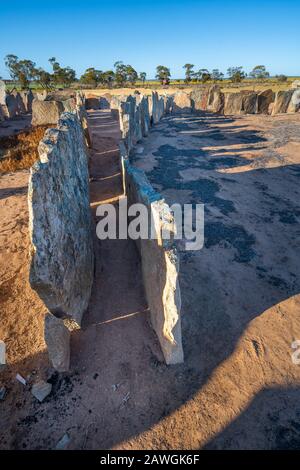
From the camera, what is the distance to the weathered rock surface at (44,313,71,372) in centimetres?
304

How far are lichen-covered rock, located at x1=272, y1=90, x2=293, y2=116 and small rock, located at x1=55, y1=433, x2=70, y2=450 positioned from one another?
2024 centimetres

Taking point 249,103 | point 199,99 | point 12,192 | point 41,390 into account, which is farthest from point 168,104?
point 41,390

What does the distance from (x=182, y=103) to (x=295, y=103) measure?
7720 mm

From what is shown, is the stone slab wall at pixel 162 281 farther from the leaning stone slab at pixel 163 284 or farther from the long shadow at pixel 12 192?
the long shadow at pixel 12 192

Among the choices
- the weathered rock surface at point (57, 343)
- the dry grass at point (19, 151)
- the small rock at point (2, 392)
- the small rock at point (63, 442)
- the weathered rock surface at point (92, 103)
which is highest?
the weathered rock surface at point (92, 103)

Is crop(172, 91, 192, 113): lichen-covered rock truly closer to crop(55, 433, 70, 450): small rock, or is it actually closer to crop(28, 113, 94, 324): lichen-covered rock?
crop(28, 113, 94, 324): lichen-covered rock

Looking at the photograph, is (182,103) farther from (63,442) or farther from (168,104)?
(63,442)

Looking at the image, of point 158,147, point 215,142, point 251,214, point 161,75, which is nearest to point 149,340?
point 251,214

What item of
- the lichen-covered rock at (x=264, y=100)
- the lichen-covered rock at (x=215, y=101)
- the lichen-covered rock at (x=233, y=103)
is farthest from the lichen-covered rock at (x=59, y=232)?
the lichen-covered rock at (x=215, y=101)

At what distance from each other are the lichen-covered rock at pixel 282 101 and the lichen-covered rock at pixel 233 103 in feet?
7.12

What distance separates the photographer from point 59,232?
3.24 m

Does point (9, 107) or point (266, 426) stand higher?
point (9, 107)

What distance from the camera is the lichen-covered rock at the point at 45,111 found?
47.6ft

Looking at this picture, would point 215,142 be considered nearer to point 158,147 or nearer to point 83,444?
point 158,147
